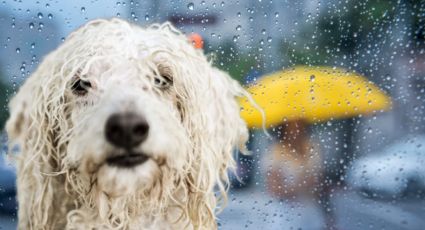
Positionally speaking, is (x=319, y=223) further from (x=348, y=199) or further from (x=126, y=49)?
(x=126, y=49)

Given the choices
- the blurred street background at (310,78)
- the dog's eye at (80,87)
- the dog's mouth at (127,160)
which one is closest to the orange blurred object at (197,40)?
the blurred street background at (310,78)

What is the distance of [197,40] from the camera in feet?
4.50

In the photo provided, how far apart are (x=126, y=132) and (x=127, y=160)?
69mm

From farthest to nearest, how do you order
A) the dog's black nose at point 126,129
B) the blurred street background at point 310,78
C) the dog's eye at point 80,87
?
1. the blurred street background at point 310,78
2. the dog's eye at point 80,87
3. the dog's black nose at point 126,129

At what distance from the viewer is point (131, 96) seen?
1.00m

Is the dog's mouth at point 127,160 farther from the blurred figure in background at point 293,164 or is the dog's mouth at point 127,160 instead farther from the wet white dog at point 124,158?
the blurred figure in background at point 293,164

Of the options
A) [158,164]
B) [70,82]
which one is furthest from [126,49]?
[158,164]

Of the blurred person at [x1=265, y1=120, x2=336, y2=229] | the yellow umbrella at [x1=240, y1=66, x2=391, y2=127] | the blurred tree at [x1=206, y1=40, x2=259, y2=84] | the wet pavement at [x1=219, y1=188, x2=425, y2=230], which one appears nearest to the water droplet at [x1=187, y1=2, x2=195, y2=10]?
the blurred tree at [x1=206, y1=40, x2=259, y2=84]

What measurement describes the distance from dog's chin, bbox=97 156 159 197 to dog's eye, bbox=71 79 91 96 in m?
0.19

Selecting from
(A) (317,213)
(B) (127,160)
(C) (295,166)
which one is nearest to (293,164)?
(C) (295,166)

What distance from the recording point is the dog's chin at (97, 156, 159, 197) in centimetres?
99

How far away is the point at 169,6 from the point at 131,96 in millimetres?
450

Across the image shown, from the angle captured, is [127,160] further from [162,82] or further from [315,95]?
[315,95]

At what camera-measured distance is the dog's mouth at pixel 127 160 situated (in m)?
0.98
